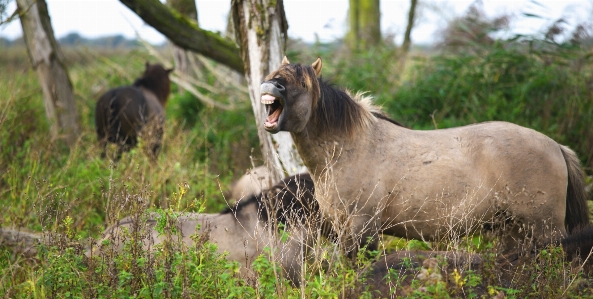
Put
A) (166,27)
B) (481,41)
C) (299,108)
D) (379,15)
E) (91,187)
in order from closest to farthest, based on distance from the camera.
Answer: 1. (299,108)
2. (91,187)
3. (166,27)
4. (481,41)
5. (379,15)

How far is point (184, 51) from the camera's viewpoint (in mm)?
12320

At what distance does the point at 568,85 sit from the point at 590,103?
1.52 feet

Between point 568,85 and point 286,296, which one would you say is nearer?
point 286,296

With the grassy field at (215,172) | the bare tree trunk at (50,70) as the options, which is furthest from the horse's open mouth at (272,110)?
the bare tree trunk at (50,70)

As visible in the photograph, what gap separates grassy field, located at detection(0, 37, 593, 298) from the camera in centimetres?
355

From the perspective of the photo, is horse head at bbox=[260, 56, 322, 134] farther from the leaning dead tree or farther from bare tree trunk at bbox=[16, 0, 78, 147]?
bare tree trunk at bbox=[16, 0, 78, 147]

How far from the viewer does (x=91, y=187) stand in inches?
247

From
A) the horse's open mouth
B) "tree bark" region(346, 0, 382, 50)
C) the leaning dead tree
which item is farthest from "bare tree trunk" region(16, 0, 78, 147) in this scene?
"tree bark" region(346, 0, 382, 50)

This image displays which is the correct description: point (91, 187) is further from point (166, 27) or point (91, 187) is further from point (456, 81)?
point (456, 81)

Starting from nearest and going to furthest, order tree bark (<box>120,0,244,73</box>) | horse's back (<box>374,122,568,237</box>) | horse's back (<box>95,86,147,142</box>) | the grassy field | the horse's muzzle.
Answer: the grassy field < the horse's muzzle < horse's back (<box>374,122,568,237</box>) < tree bark (<box>120,0,244,73</box>) < horse's back (<box>95,86,147,142</box>)

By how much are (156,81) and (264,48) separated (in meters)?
5.21

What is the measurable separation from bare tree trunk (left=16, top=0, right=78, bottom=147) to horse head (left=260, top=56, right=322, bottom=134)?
4768 millimetres

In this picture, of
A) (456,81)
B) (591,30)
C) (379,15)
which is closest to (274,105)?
(456,81)

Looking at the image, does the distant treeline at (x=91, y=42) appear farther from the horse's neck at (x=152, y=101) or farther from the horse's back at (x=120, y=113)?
the horse's back at (x=120, y=113)
